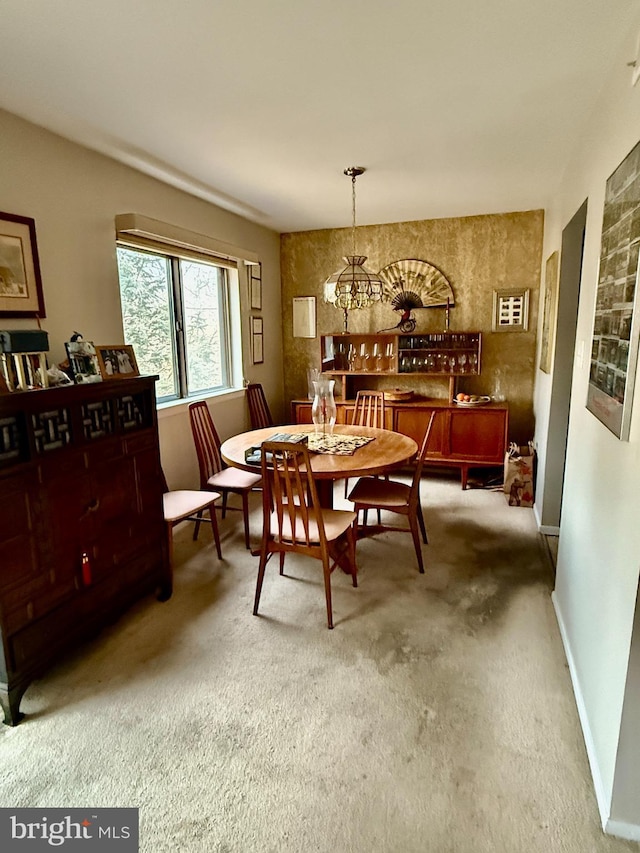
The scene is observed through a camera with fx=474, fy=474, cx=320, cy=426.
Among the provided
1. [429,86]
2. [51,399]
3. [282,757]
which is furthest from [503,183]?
[282,757]

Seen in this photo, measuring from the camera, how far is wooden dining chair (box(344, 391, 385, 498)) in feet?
13.0

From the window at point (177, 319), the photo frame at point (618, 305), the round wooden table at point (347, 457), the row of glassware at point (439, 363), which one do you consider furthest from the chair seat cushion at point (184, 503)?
the row of glassware at point (439, 363)

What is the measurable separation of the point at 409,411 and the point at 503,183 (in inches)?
79.6

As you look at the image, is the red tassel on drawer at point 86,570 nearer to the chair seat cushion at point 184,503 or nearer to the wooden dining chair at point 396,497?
the chair seat cushion at point 184,503

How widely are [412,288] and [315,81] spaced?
2943 mm

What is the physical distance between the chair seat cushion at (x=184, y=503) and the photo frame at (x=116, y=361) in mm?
766

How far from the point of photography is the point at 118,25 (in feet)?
5.40

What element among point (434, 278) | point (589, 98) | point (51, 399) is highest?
point (589, 98)

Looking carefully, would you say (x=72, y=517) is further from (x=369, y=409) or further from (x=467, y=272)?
(x=467, y=272)

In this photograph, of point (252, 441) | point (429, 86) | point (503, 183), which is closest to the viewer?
point (429, 86)

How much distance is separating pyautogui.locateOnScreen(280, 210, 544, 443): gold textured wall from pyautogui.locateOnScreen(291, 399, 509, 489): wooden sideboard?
430mm

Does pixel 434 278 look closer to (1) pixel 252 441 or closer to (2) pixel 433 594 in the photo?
(1) pixel 252 441

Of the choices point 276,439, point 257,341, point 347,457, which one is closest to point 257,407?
point 257,341

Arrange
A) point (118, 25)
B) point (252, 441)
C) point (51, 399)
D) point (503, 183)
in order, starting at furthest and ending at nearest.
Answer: point (503, 183) < point (252, 441) < point (51, 399) < point (118, 25)
